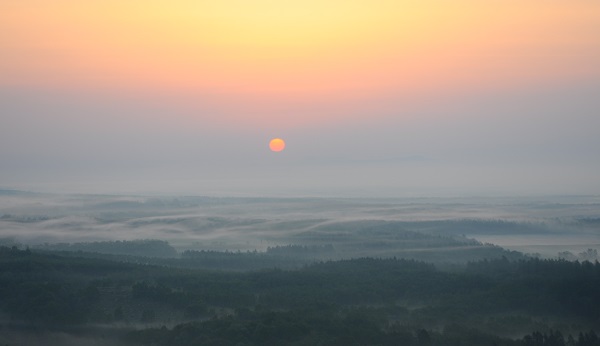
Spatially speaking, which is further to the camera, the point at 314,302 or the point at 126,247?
the point at 126,247

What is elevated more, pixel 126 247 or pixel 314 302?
pixel 126 247

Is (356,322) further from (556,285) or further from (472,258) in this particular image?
(472,258)

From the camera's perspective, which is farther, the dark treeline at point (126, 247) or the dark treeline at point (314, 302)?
the dark treeline at point (126, 247)

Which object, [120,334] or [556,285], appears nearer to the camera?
[120,334]

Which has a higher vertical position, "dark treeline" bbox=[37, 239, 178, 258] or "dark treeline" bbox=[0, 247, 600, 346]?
"dark treeline" bbox=[37, 239, 178, 258]

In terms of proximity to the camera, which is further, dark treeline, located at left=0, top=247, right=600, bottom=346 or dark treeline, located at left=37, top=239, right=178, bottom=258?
dark treeline, located at left=37, top=239, right=178, bottom=258

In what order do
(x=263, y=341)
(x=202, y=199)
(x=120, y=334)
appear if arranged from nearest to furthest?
(x=263, y=341), (x=120, y=334), (x=202, y=199)

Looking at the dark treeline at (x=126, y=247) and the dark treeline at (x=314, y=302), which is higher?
the dark treeline at (x=126, y=247)

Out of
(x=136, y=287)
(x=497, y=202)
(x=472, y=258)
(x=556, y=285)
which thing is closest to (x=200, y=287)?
(x=136, y=287)
